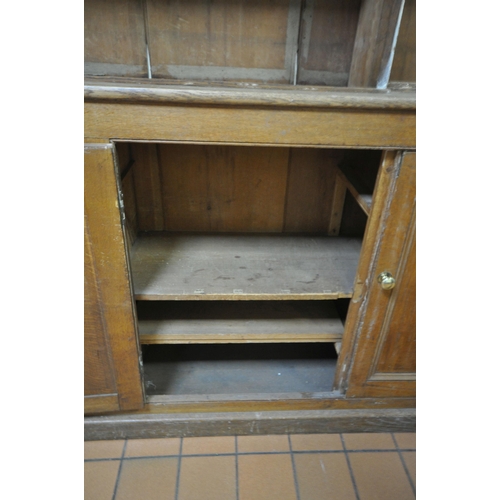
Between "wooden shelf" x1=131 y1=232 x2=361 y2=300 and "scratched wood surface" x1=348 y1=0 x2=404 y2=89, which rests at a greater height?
"scratched wood surface" x1=348 y1=0 x2=404 y2=89

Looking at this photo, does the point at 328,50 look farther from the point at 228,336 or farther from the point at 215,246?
the point at 228,336

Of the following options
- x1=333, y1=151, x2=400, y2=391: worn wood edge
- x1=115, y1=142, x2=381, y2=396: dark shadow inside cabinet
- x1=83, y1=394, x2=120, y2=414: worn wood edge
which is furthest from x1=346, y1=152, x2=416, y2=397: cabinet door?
x1=83, y1=394, x2=120, y2=414: worn wood edge

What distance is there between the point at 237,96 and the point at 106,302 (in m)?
0.63

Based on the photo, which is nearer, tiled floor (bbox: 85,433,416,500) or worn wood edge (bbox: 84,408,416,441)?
tiled floor (bbox: 85,433,416,500)

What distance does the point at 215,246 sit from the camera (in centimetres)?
147

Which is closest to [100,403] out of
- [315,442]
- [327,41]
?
[315,442]

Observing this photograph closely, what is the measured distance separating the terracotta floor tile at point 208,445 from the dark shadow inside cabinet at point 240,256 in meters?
0.16

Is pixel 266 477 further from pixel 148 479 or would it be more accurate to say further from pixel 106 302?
pixel 106 302

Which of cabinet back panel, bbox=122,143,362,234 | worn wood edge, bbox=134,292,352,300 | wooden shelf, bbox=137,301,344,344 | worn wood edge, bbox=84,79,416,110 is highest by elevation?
worn wood edge, bbox=84,79,416,110

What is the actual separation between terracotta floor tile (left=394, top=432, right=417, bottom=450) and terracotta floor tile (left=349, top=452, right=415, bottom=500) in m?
0.05

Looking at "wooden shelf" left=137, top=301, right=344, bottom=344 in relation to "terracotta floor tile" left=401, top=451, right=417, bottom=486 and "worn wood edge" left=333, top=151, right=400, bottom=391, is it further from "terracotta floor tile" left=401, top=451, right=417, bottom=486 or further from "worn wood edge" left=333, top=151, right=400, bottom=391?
"terracotta floor tile" left=401, top=451, right=417, bottom=486

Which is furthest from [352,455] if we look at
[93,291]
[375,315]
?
[93,291]

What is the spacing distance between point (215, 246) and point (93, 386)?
0.59 meters

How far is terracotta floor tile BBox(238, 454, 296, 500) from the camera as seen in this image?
1280 mm
